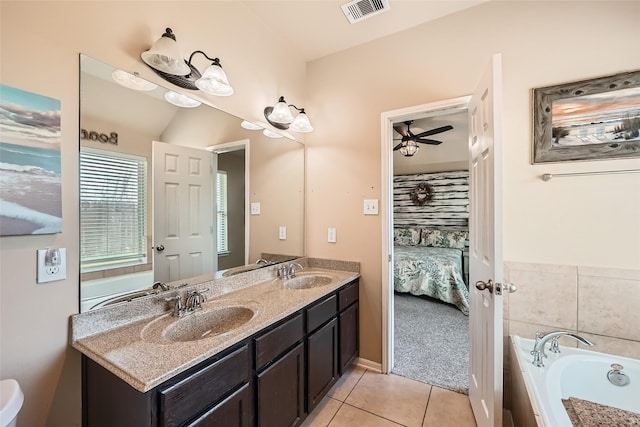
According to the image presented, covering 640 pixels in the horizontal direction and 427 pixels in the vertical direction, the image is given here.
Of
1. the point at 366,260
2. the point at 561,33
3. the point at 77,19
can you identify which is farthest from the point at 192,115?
the point at 561,33

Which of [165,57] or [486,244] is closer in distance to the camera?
[165,57]

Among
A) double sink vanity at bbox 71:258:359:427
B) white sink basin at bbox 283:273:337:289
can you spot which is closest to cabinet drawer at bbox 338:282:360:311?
double sink vanity at bbox 71:258:359:427

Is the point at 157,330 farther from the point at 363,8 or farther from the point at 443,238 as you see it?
the point at 443,238

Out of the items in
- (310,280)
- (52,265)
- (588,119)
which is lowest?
(310,280)

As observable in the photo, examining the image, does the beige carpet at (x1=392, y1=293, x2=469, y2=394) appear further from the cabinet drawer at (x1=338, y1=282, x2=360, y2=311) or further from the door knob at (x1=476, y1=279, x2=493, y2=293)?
the door knob at (x1=476, y1=279, x2=493, y2=293)

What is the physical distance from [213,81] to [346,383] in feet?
7.61

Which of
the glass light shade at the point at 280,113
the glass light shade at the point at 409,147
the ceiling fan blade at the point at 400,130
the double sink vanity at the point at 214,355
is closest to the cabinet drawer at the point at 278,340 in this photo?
the double sink vanity at the point at 214,355

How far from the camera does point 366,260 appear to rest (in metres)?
2.21

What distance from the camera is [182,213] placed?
1.54 meters

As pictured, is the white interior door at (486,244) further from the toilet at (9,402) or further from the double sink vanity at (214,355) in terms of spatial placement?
the toilet at (9,402)

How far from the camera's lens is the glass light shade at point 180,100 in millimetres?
1432

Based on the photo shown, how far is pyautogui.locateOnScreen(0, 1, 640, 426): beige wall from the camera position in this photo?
3.20 ft

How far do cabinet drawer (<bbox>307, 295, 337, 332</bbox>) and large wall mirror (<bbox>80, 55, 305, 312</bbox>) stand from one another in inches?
24.3

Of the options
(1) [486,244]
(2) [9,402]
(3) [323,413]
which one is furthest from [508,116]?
(2) [9,402]
